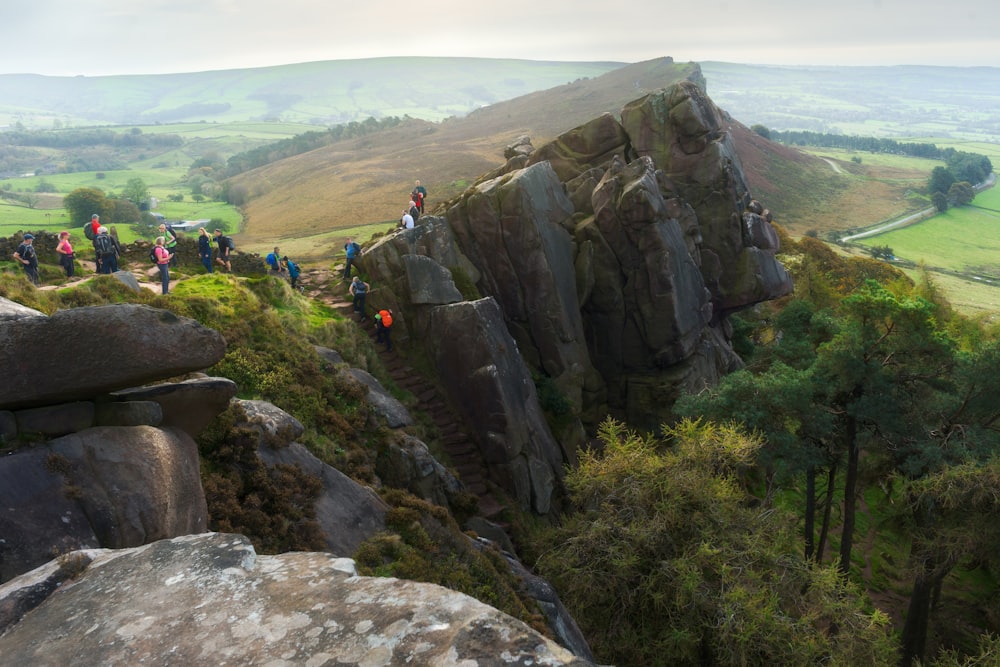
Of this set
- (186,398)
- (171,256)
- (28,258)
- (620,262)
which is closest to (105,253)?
(28,258)

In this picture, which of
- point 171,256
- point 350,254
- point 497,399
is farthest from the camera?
point 350,254

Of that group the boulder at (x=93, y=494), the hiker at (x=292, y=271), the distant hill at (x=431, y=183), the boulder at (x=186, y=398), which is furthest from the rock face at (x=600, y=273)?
the distant hill at (x=431, y=183)

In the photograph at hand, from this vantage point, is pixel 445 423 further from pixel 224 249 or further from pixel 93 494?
pixel 93 494

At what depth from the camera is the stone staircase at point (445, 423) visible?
28703mm

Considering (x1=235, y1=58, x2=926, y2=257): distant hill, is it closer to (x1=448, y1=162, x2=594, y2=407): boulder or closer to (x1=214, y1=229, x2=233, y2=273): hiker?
(x1=214, y1=229, x2=233, y2=273): hiker

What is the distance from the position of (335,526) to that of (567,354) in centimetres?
2325

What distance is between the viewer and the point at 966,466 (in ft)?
73.0

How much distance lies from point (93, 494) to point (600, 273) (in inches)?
1336

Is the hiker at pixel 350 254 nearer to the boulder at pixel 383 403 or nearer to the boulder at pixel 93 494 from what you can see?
the boulder at pixel 383 403

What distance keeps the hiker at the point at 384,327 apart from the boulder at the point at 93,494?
68.2ft

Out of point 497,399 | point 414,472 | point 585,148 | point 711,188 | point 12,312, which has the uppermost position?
point 585,148

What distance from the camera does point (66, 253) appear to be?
91.1ft

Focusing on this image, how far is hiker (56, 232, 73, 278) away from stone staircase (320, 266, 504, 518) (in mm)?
13256

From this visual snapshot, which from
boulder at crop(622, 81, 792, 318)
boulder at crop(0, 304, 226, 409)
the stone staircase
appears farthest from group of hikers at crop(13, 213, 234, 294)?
boulder at crop(622, 81, 792, 318)
